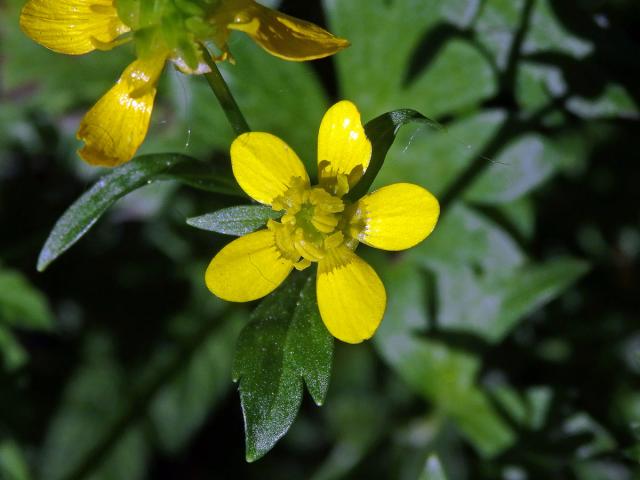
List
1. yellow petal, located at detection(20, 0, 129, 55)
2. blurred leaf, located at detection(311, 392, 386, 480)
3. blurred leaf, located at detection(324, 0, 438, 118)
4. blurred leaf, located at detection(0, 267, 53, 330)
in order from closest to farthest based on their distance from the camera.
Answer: yellow petal, located at detection(20, 0, 129, 55), blurred leaf, located at detection(324, 0, 438, 118), blurred leaf, located at detection(0, 267, 53, 330), blurred leaf, located at detection(311, 392, 386, 480)

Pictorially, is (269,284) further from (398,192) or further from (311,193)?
(398,192)

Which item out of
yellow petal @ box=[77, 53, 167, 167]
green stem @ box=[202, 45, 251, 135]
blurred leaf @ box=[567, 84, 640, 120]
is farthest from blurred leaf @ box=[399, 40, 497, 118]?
yellow petal @ box=[77, 53, 167, 167]

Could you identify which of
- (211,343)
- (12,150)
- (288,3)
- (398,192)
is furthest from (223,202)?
(398,192)

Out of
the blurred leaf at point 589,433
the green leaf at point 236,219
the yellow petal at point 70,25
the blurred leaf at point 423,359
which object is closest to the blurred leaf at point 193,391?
the blurred leaf at point 423,359

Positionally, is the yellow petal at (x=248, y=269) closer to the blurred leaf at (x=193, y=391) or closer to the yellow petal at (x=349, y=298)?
the yellow petal at (x=349, y=298)

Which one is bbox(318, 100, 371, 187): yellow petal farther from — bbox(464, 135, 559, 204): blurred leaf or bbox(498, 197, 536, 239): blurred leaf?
bbox(498, 197, 536, 239): blurred leaf

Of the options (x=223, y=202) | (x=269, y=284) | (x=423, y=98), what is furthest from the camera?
(x=223, y=202)
